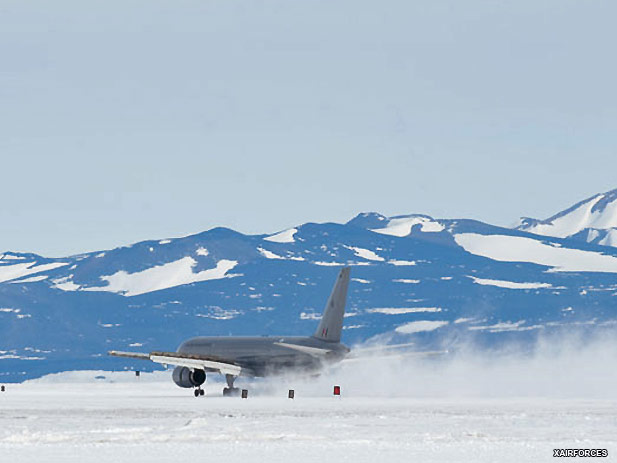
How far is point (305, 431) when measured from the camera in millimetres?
55594

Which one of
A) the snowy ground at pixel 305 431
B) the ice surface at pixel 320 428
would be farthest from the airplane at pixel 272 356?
the snowy ground at pixel 305 431

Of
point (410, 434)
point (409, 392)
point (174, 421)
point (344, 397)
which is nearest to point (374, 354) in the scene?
point (409, 392)

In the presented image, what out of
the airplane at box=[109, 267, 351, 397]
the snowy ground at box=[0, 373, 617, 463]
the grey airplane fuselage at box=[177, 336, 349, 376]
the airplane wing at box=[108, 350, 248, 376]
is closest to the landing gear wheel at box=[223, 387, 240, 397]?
the airplane at box=[109, 267, 351, 397]

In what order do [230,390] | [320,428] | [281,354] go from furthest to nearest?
[230,390] < [281,354] < [320,428]

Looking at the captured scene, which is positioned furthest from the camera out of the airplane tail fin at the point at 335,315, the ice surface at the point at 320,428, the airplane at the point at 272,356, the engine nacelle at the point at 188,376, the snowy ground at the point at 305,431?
the airplane tail fin at the point at 335,315

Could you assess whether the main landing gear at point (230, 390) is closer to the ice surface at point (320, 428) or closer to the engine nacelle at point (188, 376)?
the ice surface at point (320, 428)

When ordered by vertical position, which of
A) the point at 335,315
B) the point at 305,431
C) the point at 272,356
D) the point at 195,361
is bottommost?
the point at 305,431

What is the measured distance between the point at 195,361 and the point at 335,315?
12745 millimetres

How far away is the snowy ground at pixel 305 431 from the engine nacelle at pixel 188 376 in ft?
71.0

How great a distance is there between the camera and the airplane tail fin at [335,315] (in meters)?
109

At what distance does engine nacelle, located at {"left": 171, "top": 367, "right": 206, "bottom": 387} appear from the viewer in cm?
10806

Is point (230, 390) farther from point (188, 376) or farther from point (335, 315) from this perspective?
point (335, 315)

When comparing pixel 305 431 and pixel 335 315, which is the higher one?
pixel 335 315

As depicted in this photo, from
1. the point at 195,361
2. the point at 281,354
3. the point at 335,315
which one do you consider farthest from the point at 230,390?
the point at 335,315
